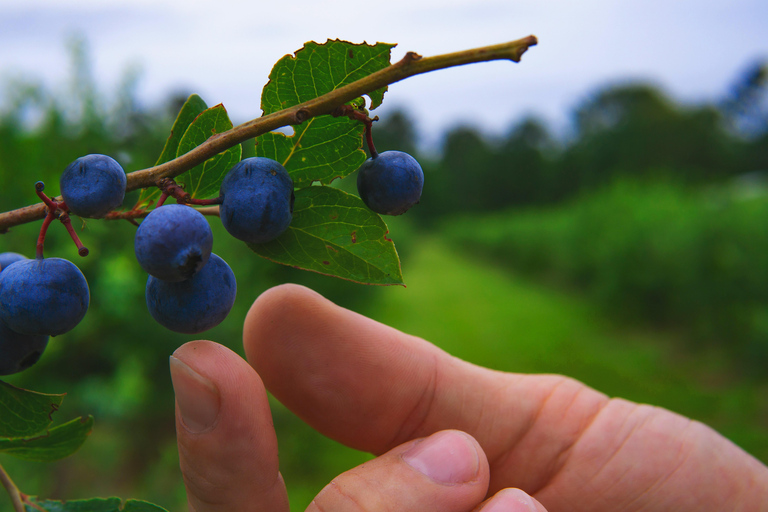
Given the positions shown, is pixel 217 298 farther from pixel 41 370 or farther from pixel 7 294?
pixel 41 370

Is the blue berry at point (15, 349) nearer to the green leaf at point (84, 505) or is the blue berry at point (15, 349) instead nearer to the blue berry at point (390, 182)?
the green leaf at point (84, 505)

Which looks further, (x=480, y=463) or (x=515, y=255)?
(x=515, y=255)

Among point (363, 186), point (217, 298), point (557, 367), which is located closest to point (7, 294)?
point (217, 298)

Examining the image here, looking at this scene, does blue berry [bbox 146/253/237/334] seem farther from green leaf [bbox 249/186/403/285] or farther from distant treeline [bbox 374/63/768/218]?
distant treeline [bbox 374/63/768/218]

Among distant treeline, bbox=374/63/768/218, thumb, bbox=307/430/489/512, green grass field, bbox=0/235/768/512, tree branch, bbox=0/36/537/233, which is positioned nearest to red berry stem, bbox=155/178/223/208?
tree branch, bbox=0/36/537/233

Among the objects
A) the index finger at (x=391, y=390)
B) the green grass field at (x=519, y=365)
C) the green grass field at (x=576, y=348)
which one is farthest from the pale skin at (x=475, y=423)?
the green grass field at (x=576, y=348)

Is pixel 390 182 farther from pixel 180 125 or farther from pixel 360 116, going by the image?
pixel 180 125

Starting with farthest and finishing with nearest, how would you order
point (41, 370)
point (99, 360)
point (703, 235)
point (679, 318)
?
1. point (679, 318)
2. point (703, 235)
3. point (99, 360)
4. point (41, 370)
